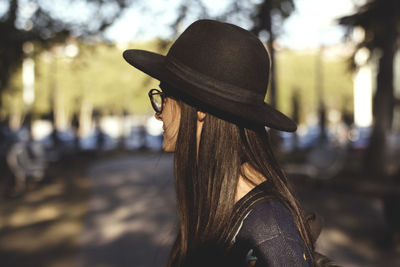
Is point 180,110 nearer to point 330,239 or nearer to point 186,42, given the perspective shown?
point 186,42

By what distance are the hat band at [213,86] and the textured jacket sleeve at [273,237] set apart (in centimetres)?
36

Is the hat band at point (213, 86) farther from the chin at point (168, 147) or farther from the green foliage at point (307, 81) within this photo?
the green foliage at point (307, 81)

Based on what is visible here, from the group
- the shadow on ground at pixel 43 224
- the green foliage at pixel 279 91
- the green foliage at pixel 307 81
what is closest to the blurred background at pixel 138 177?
the shadow on ground at pixel 43 224

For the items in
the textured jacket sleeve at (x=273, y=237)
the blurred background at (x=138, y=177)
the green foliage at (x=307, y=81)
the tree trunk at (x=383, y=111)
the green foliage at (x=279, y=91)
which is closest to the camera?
the textured jacket sleeve at (x=273, y=237)

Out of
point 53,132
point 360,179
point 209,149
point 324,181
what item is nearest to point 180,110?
point 209,149

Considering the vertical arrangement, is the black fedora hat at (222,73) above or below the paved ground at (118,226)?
above

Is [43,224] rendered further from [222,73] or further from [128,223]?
[222,73]

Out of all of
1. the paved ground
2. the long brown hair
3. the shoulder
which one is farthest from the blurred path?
the shoulder

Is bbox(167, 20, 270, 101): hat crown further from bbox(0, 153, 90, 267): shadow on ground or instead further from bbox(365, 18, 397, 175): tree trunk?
bbox(365, 18, 397, 175): tree trunk

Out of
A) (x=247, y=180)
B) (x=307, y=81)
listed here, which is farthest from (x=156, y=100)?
(x=307, y=81)

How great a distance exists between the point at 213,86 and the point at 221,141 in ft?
0.60

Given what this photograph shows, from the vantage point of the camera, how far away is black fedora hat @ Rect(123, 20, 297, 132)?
4.52 ft

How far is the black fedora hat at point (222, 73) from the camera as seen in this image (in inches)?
54.3

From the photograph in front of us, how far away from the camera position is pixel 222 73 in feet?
4.57
